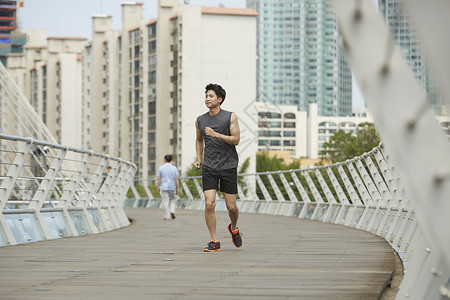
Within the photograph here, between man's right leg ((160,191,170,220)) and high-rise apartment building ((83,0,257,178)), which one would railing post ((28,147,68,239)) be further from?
high-rise apartment building ((83,0,257,178))

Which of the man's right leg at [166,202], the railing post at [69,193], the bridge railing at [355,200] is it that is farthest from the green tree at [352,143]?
the railing post at [69,193]

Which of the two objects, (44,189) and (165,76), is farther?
(165,76)

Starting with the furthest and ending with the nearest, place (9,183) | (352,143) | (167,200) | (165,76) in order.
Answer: (352,143), (165,76), (167,200), (9,183)

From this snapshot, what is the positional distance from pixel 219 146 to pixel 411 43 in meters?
7.21

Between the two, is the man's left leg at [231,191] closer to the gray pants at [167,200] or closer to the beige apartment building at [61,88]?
the gray pants at [167,200]

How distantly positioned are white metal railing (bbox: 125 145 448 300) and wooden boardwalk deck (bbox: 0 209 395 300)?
0.38 m

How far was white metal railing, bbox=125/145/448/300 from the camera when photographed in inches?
384

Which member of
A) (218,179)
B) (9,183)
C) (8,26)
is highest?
(218,179)

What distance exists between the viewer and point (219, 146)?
33.5 ft

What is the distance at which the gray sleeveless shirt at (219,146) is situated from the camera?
10.2m

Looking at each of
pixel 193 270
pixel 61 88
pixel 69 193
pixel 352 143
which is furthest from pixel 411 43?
pixel 61 88

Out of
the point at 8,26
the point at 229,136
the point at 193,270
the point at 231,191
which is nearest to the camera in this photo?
the point at 193,270

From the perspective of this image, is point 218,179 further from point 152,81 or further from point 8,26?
point 8,26

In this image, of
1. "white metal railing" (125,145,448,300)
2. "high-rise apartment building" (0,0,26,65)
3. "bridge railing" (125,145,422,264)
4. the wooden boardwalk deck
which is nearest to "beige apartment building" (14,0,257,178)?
"high-rise apartment building" (0,0,26,65)
